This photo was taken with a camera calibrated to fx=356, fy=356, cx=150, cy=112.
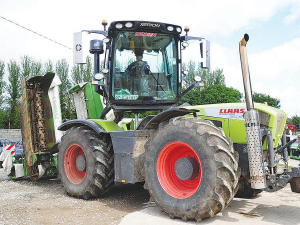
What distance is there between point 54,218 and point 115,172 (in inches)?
50.4

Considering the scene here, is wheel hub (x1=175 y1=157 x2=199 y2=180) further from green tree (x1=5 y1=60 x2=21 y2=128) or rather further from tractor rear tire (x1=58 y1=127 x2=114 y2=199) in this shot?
green tree (x1=5 y1=60 x2=21 y2=128)

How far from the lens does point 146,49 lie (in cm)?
650

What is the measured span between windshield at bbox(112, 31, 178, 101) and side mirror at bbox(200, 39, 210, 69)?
636mm

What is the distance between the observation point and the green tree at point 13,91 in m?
32.7

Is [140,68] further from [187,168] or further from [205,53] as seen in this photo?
[187,168]

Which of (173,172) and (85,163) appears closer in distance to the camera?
(173,172)

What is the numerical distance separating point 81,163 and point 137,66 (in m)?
2.06

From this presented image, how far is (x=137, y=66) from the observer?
21.0 feet

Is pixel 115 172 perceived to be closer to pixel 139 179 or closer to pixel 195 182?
pixel 139 179

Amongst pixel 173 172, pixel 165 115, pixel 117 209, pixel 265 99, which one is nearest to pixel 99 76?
pixel 165 115

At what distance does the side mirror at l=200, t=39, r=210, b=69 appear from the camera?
6318mm

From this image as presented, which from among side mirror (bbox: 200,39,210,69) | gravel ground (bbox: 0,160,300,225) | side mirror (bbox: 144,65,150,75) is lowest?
gravel ground (bbox: 0,160,300,225)

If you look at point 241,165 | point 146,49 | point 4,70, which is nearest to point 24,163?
point 146,49

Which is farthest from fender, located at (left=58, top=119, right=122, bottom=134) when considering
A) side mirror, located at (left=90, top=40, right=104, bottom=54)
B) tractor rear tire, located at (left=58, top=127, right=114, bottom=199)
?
side mirror, located at (left=90, top=40, right=104, bottom=54)
